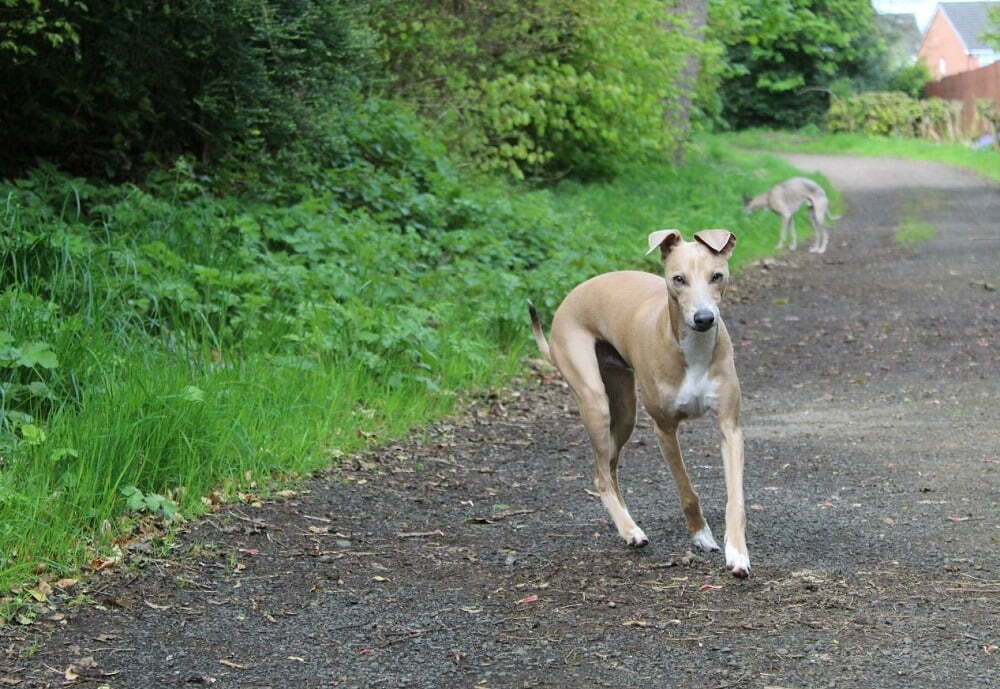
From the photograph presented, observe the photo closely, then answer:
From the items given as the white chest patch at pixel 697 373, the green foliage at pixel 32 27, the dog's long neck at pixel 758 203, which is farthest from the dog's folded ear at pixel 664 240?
the dog's long neck at pixel 758 203

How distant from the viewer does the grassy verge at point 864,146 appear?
35.0m

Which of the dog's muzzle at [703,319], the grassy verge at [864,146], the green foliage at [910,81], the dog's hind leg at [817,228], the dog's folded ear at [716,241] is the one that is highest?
the dog's folded ear at [716,241]

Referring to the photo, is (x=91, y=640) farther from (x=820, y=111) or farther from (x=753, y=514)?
(x=820, y=111)

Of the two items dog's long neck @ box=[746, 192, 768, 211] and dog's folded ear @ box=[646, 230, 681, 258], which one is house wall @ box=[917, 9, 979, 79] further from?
dog's folded ear @ box=[646, 230, 681, 258]

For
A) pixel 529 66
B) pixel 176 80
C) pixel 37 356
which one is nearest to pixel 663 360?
pixel 37 356

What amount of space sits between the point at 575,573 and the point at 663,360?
905 mm

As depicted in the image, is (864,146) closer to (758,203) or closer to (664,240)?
(758,203)

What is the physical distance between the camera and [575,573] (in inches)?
209

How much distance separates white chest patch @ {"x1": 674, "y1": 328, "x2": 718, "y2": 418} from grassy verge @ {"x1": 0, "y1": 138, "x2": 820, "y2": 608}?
2.15m

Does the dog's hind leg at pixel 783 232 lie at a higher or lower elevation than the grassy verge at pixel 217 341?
lower

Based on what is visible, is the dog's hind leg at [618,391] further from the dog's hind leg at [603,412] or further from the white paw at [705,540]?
the white paw at [705,540]

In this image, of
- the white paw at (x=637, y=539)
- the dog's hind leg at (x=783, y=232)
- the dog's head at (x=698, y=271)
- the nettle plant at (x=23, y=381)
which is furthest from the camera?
the dog's hind leg at (x=783, y=232)

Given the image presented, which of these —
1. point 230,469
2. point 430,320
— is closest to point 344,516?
point 230,469

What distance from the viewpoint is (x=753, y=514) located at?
20.2 feet
